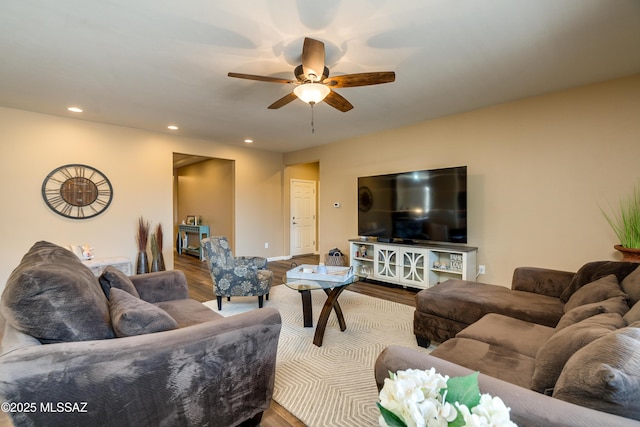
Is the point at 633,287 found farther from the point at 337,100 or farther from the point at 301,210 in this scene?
the point at 301,210

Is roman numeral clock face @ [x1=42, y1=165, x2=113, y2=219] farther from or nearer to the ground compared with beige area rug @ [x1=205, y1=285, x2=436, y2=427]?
farther from the ground

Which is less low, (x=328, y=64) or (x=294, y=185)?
(x=328, y=64)

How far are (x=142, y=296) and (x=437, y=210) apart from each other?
3727 mm

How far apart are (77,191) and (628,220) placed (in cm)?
704

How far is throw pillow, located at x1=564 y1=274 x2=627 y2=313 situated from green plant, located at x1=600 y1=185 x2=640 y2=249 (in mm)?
1474

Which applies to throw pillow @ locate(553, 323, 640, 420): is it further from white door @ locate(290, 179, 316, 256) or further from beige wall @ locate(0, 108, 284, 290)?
white door @ locate(290, 179, 316, 256)

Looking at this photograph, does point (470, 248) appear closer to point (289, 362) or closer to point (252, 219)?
point (289, 362)

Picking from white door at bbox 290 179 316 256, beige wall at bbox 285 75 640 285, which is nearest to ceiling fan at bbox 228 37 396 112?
beige wall at bbox 285 75 640 285

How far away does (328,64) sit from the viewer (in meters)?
2.74

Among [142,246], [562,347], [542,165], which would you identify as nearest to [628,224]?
[542,165]

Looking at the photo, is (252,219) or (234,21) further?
(252,219)

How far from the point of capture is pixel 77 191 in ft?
14.4

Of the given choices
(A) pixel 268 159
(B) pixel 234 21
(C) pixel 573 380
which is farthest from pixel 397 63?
(A) pixel 268 159

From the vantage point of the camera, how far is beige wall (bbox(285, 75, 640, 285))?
3100mm
